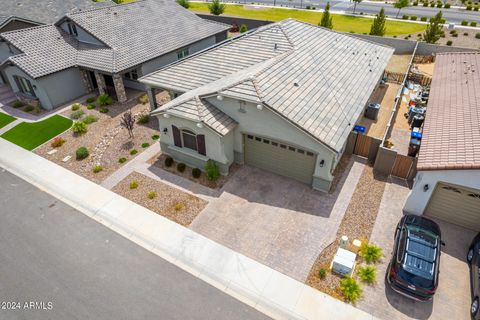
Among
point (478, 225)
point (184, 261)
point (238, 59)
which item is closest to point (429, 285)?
point (478, 225)

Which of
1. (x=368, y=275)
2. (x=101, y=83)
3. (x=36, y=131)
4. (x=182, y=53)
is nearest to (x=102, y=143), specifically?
(x=36, y=131)

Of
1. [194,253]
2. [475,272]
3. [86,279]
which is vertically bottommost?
[86,279]

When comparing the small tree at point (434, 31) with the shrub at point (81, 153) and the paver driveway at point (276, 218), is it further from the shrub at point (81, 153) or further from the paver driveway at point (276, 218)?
the shrub at point (81, 153)

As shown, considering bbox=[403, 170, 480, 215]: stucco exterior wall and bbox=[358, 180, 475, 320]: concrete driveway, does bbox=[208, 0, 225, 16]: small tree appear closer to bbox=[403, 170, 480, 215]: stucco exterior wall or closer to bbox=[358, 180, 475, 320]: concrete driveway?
bbox=[403, 170, 480, 215]: stucco exterior wall

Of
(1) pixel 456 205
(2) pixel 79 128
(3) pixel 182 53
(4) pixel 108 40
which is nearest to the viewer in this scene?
(1) pixel 456 205

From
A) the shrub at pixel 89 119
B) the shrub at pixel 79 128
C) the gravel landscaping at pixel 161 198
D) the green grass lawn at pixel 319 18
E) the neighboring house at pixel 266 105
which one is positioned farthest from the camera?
the green grass lawn at pixel 319 18

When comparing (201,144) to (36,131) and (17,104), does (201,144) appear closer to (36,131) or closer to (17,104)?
(36,131)

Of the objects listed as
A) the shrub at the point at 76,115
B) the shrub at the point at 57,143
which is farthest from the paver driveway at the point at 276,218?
the shrub at the point at 76,115

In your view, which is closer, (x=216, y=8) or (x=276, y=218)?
(x=276, y=218)
